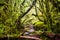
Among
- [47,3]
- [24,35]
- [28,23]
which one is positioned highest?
[47,3]

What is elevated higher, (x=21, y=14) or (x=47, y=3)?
(x=47, y=3)

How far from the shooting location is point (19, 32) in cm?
251

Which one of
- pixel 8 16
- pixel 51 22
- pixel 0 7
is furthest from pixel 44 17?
pixel 0 7

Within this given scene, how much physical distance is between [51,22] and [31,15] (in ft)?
1.29

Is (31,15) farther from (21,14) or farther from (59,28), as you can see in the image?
(59,28)

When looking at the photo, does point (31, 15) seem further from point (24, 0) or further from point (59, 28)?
point (59, 28)

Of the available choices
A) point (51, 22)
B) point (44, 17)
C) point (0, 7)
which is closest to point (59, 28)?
point (51, 22)

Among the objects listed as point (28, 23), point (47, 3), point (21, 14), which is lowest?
point (28, 23)

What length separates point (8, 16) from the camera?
2545 mm

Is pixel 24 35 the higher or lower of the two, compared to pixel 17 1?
lower

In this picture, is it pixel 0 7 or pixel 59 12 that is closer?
pixel 59 12

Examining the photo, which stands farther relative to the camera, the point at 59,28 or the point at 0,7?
the point at 0,7

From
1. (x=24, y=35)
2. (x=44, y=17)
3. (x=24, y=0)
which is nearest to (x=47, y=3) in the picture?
(x=44, y=17)

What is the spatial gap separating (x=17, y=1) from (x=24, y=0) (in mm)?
135
